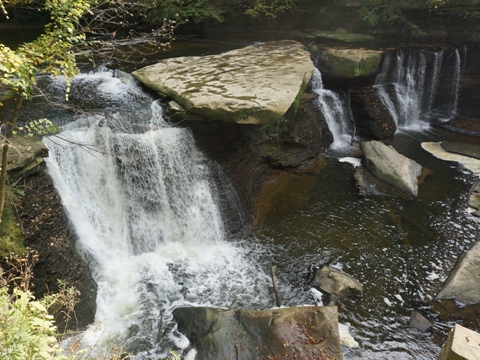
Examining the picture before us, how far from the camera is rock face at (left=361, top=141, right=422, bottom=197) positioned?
837 centimetres

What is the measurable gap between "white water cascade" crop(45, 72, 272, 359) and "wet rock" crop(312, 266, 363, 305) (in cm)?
97

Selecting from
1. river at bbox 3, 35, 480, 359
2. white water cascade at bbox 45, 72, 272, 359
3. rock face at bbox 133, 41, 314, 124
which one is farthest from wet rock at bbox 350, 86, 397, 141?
white water cascade at bbox 45, 72, 272, 359

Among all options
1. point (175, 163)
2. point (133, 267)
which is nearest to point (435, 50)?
point (175, 163)

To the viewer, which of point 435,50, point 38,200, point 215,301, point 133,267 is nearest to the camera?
point 38,200

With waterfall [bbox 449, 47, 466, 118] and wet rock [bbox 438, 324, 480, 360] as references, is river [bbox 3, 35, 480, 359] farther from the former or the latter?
waterfall [bbox 449, 47, 466, 118]

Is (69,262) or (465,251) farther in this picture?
(465,251)

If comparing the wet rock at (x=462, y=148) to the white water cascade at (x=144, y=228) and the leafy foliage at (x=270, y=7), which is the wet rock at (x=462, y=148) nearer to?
the white water cascade at (x=144, y=228)

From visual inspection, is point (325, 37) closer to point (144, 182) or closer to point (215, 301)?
point (144, 182)

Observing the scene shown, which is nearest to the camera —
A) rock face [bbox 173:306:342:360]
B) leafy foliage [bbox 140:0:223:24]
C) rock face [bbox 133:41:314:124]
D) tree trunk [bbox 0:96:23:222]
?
tree trunk [bbox 0:96:23:222]

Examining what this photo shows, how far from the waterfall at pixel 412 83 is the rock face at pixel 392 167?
105 inches

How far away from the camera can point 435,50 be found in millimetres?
11711

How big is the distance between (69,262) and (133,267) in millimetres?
1263

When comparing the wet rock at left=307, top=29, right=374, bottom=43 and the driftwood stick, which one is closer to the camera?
the driftwood stick

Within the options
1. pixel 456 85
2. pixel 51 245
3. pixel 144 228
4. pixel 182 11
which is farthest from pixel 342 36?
pixel 51 245
